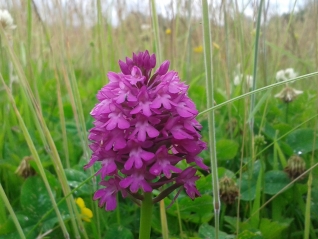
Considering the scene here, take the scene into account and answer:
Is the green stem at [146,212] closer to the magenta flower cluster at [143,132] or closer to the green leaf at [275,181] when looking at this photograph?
the magenta flower cluster at [143,132]

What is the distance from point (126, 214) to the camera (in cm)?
103

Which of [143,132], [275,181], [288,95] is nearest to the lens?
[143,132]

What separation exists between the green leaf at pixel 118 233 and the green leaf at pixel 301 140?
57cm

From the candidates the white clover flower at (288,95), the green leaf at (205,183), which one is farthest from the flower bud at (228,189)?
the white clover flower at (288,95)

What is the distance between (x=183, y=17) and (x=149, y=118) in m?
1.63

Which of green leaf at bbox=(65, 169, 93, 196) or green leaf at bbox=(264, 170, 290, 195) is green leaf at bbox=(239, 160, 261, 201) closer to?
green leaf at bbox=(264, 170, 290, 195)

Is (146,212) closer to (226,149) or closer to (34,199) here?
(34,199)

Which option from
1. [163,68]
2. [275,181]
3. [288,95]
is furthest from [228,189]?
[288,95]

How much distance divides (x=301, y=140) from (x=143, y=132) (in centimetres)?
78

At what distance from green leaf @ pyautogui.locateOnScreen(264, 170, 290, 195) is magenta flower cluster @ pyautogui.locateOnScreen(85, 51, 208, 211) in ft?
1.39

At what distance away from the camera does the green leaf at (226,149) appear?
1.17 metres

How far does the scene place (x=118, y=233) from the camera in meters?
0.85

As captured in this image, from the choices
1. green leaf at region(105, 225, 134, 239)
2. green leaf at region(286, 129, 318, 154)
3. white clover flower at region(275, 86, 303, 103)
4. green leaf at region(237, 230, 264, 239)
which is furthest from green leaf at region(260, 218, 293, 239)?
white clover flower at region(275, 86, 303, 103)

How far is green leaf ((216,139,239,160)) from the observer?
1.17 m
